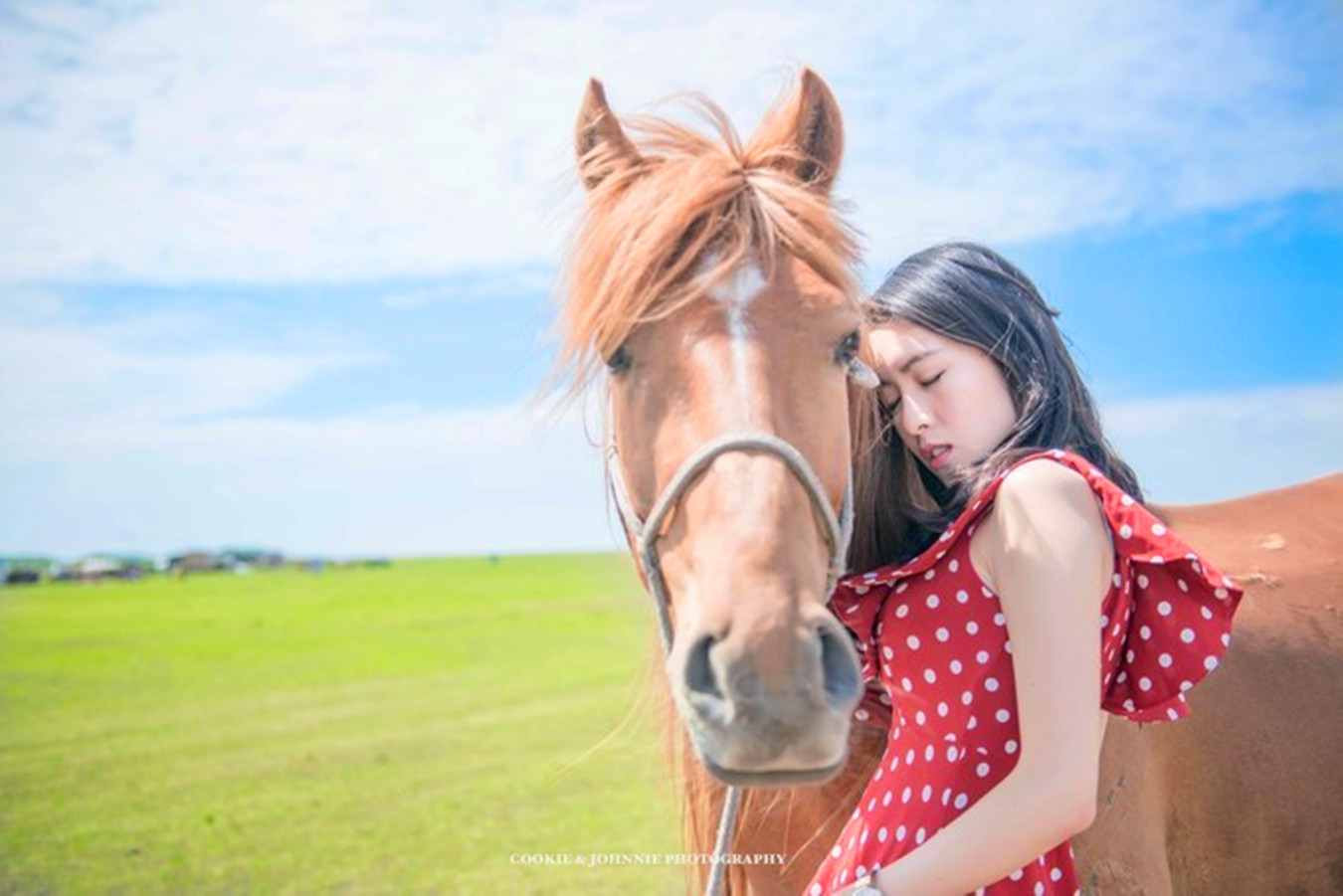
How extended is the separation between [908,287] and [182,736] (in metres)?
14.3

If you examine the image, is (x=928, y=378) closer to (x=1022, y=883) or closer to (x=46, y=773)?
(x=1022, y=883)

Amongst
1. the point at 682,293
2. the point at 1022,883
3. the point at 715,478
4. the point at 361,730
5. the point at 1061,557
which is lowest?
the point at 361,730

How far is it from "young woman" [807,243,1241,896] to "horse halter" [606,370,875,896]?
0.67 feet

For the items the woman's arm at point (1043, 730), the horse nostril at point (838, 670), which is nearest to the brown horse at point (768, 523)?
the horse nostril at point (838, 670)

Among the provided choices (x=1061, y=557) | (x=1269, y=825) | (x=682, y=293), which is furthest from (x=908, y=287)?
(x=1269, y=825)

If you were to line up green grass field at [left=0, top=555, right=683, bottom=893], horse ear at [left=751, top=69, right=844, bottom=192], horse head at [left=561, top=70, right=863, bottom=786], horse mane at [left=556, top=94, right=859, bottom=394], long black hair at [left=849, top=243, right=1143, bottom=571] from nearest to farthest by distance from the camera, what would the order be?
horse head at [left=561, top=70, right=863, bottom=786] → horse mane at [left=556, top=94, right=859, bottom=394] → long black hair at [left=849, top=243, right=1143, bottom=571] → horse ear at [left=751, top=69, right=844, bottom=192] → green grass field at [left=0, top=555, right=683, bottom=893]

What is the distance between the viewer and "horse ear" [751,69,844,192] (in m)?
2.32

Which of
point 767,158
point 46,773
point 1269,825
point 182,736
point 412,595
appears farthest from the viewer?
point 412,595

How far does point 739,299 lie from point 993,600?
709mm

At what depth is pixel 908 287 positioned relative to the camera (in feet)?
7.49

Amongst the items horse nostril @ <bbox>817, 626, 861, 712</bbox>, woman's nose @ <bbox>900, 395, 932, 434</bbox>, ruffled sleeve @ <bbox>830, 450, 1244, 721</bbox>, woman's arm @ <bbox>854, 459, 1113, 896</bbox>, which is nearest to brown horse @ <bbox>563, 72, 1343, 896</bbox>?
horse nostril @ <bbox>817, 626, 861, 712</bbox>

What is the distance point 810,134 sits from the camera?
2.35 meters

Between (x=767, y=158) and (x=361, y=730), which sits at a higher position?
(x=767, y=158)

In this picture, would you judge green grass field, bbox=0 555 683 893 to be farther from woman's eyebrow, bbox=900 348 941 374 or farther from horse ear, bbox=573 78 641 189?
horse ear, bbox=573 78 641 189
